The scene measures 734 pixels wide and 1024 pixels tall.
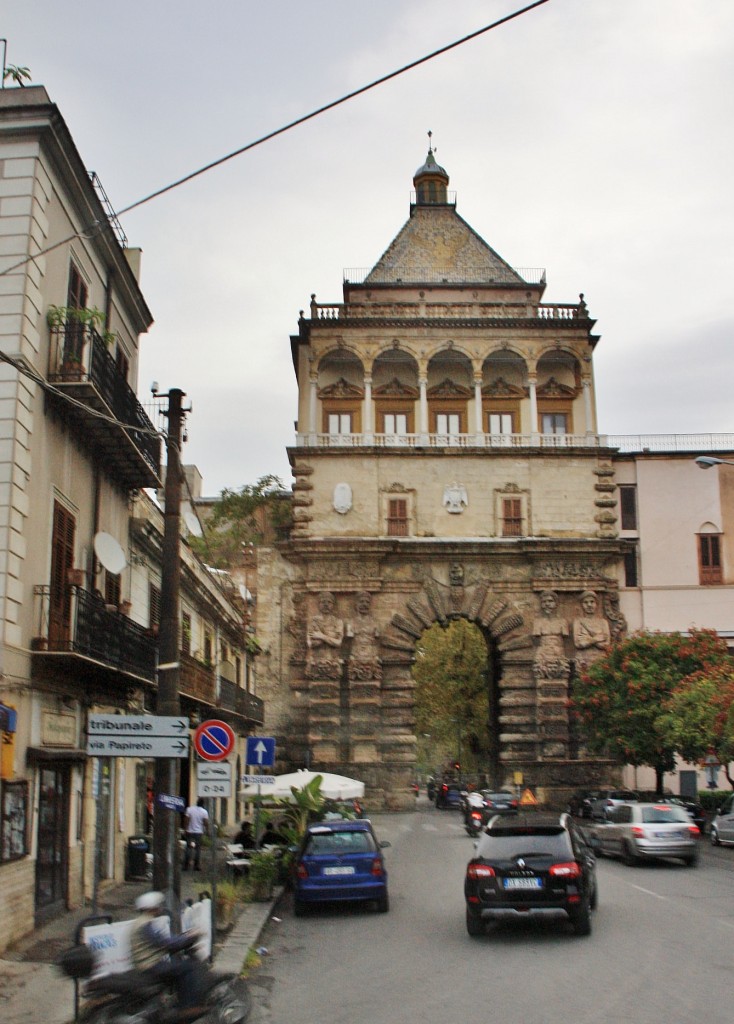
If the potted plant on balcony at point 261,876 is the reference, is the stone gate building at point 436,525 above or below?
above

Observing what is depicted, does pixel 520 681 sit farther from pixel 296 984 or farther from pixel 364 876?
pixel 296 984

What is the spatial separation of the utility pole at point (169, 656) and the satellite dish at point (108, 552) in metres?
3.65

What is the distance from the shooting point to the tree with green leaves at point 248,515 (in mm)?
49844

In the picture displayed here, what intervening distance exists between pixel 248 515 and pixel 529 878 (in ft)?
127

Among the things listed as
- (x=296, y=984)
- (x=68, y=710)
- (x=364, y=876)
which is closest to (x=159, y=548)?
(x=68, y=710)

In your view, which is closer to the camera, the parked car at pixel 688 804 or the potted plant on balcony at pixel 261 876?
the potted plant on balcony at pixel 261 876

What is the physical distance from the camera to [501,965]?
11797 millimetres

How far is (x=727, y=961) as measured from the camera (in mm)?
11609

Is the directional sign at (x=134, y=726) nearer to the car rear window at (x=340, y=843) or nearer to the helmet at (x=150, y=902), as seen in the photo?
the helmet at (x=150, y=902)

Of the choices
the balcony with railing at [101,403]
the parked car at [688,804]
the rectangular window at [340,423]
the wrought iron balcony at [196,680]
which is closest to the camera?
the balcony with railing at [101,403]

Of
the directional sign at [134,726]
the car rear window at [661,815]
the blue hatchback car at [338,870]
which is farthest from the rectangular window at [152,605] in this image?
A: the car rear window at [661,815]

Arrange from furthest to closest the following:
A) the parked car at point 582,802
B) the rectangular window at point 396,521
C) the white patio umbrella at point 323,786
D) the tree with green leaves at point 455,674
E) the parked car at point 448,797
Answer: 1. the tree with green leaves at point 455,674
2. the parked car at point 448,797
3. the rectangular window at point 396,521
4. the parked car at point 582,802
5. the white patio umbrella at point 323,786

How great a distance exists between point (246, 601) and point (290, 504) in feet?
23.0

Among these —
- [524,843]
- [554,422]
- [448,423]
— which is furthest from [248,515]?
[524,843]
